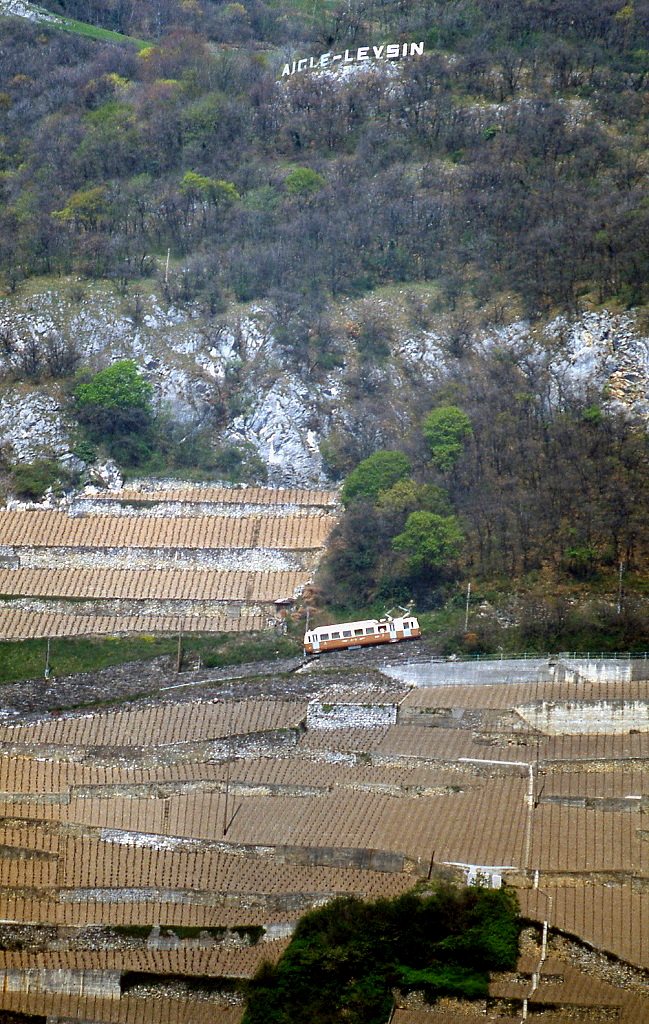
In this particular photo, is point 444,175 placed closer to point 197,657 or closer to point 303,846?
point 197,657

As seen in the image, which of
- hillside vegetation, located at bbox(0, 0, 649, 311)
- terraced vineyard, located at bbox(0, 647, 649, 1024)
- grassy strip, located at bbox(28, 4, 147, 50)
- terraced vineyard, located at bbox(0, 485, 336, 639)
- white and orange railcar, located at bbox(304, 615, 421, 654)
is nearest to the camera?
terraced vineyard, located at bbox(0, 647, 649, 1024)

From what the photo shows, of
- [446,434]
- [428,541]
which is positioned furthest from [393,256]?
[428,541]

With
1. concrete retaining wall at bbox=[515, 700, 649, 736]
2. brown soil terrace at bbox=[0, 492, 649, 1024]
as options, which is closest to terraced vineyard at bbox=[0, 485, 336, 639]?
brown soil terrace at bbox=[0, 492, 649, 1024]

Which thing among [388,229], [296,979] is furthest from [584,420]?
[296,979]

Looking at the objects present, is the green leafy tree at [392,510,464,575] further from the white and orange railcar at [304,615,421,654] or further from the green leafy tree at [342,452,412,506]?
the green leafy tree at [342,452,412,506]

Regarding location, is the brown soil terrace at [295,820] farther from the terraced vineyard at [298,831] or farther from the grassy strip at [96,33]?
the grassy strip at [96,33]

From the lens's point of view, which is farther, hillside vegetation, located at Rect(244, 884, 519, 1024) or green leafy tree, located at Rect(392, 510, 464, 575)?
green leafy tree, located at Rect(392, 510, 464, 575)

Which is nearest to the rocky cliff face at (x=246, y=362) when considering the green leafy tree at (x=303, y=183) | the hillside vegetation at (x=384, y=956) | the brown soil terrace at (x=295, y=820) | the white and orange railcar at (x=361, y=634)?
the green leafy tree at (x=303, y=183)

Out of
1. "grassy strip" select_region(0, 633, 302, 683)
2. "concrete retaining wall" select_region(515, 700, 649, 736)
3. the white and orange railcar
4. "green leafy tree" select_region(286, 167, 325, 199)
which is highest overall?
"green leafy tree" select_region(286, 167, 325, 199)

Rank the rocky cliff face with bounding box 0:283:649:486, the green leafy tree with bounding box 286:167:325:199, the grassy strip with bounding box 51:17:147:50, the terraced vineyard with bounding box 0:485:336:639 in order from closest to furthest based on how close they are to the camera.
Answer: the terraced vineyard with bounding box 0:485:336:639
the rocky cliff face with bounding box 0:283:649:486
the green leafy tree with bounding box 286:167:325:199
the grassy strip with bounding box 51:17:147:50
